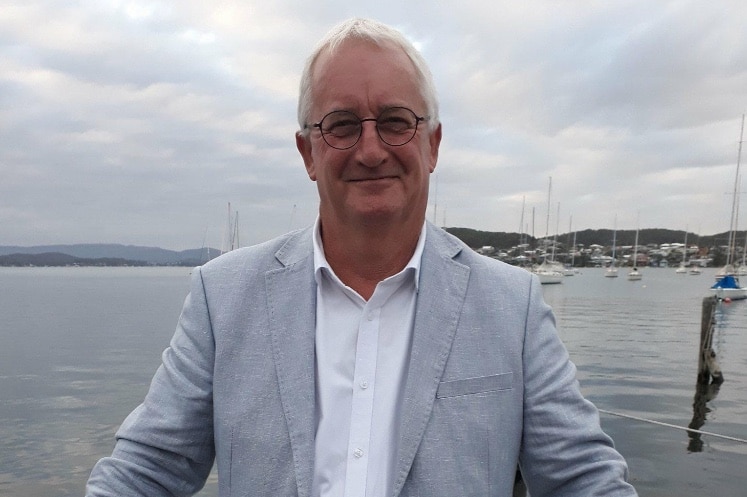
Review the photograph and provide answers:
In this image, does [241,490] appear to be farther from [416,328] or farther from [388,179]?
[388,179]

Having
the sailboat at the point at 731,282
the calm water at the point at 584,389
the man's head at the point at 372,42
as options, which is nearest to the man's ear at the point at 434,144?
the man's head at the point at 372,42

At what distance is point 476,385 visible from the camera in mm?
1805

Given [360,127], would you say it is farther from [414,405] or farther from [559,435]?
[559,435]

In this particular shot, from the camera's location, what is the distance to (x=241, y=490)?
1.79 meters

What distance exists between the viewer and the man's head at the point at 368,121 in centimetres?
185

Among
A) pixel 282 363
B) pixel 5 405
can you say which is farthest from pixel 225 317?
pixel 5 405

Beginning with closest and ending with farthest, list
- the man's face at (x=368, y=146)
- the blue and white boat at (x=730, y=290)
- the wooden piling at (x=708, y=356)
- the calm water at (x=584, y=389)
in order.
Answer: the man's face at (x=368, y=146), the calm water at (x=584, y=389), the wooden piling at (x=708, y=356), the blue and white boat at (x=730, y=290)

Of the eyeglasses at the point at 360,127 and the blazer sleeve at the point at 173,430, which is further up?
the eyeglasses at the point at 360,127

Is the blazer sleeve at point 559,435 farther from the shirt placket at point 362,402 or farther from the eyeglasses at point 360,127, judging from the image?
the eyeglasses at point 360,127

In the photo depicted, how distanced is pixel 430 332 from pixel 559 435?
0.46 meters

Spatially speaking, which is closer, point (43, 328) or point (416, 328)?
point (416, 328)

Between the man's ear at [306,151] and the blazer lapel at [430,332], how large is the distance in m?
0.43

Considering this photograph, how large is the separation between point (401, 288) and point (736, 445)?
15505mm

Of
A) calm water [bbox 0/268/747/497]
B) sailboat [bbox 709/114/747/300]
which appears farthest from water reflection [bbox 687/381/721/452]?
sailboat [bbox 709/114/747/300]
